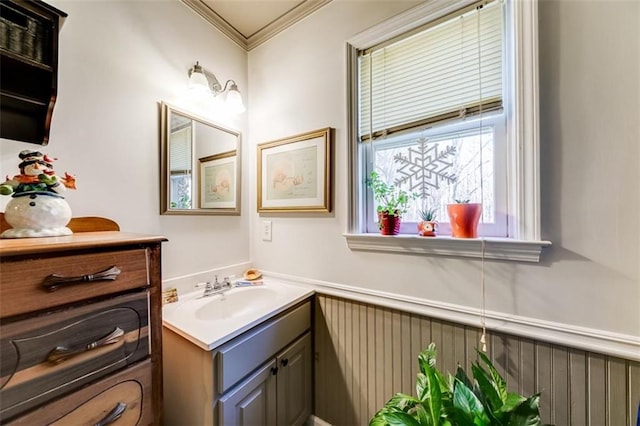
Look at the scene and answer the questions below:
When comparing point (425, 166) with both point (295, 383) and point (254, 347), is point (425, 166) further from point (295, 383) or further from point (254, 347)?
point (295, 383)

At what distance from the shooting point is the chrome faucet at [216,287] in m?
1.39

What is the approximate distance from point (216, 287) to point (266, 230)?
467 mm

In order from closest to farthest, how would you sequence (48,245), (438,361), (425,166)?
(48,245), (438,361), (425,166)

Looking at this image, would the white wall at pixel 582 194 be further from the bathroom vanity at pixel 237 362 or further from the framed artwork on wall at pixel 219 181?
the framed artwork on wall at pixel 219 181

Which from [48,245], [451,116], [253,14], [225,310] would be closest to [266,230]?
[225,310]

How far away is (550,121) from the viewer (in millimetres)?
918

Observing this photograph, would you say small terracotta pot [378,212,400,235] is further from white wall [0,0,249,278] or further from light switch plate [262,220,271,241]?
white wall [0,0,249,278]

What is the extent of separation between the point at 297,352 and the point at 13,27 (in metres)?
1.65

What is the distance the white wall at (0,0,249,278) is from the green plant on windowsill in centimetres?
98

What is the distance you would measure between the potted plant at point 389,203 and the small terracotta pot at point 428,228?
112mm

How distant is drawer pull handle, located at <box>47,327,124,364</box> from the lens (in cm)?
62

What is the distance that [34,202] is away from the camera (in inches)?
30.0

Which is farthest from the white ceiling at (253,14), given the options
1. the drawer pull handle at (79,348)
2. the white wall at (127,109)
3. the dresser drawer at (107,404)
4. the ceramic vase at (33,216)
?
the dresser drawer at (107,404)

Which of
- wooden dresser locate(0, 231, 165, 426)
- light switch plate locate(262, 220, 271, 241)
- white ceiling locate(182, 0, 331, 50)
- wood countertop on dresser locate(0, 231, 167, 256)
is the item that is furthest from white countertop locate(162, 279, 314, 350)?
white ceiling locate(182, 0, 331, 50)
